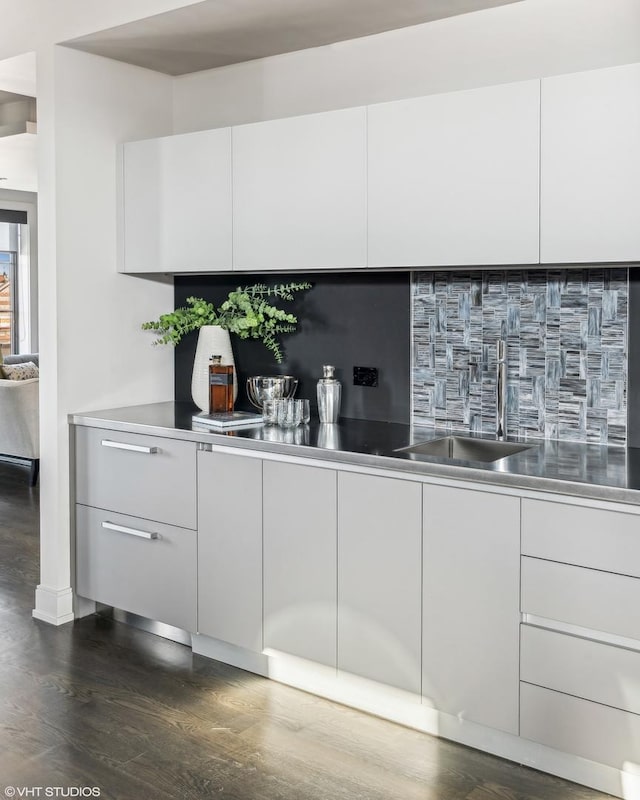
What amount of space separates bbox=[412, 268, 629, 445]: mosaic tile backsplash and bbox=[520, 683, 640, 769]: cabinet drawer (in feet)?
2.89

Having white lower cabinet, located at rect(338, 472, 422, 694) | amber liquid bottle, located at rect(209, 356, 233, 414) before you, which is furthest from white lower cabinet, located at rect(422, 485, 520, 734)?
amber liquid bottle, located at rect(209, 356, 233, 414)

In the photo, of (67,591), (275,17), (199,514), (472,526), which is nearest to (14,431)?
(67,591)

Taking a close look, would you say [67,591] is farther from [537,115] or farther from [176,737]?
[537,115]

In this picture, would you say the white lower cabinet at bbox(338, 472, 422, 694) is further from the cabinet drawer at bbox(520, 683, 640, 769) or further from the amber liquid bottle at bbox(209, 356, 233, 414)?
the amber liquid bottle at bbox(209, 356, 233, 414)

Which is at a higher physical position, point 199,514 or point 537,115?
point 537,115

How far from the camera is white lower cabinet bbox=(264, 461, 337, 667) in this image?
2752mm

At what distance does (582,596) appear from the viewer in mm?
2246

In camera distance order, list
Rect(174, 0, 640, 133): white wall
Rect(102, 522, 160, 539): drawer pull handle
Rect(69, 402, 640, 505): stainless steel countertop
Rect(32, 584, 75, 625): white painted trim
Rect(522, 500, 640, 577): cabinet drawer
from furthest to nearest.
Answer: Rect(32, 584, 75, 625): white painted trim < Rect(102, 522, 160, 539): drawer pull handle < Rect(174, 0, 640, 133): white wall < Rect(69, 402, 640, 505): stainless steel countertop < Rect(522, 500, 640, 577): cabinet drawer

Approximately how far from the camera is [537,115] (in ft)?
8.19

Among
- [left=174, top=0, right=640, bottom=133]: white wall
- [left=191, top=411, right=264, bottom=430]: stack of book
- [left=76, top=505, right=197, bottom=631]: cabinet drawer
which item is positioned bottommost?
[left=76, top=505, right=197, bottom=631]: cabinet drawer

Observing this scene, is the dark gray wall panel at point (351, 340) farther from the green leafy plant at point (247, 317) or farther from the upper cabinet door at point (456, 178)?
the upper cabinet door at point (456, 178)

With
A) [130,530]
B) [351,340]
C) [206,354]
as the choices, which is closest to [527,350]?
[351,340]

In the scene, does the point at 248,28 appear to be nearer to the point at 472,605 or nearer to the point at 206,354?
the point at 206,354

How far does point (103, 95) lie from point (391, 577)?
230 cm
